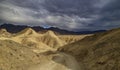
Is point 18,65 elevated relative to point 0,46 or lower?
lower

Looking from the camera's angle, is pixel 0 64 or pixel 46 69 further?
pixel 46 69

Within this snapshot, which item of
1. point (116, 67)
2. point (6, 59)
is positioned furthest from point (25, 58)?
point (116, 67)

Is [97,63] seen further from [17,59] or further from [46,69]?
[17,59]

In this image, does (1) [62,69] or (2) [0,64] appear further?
(1) [62,69]

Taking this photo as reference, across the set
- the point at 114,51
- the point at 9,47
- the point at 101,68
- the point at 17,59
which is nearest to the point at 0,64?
the point at 17,59

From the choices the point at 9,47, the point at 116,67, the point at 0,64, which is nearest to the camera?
the point at 0,64

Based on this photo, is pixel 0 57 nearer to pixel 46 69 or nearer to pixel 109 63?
pixel 46 69

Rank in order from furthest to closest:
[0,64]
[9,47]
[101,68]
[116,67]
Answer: [9,47] → [101,68] → [116,67] → [0,64]

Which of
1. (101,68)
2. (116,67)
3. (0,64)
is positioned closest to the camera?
(0,64)

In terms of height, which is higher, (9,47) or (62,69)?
(9,47)
